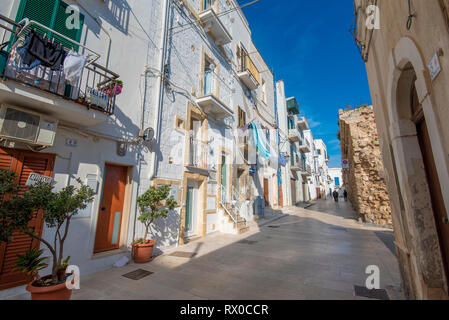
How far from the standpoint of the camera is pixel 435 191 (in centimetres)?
253

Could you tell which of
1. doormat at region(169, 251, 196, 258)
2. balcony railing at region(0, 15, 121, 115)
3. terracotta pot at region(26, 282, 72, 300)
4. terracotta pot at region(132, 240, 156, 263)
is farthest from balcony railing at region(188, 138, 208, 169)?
terracotta pot at region(26, 282, 72, 300)

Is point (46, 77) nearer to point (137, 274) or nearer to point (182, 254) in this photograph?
point (137, 274)

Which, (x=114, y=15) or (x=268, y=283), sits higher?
(x=114, y=15)

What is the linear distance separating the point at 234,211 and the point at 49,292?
762cm

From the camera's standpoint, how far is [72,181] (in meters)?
4.22

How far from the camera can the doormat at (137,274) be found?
13.4ft

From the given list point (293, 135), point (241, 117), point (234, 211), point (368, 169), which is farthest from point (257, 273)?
point (293, 135)

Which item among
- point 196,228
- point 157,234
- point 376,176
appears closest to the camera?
point 157,234

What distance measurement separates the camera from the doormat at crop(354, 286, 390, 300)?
10.5ft

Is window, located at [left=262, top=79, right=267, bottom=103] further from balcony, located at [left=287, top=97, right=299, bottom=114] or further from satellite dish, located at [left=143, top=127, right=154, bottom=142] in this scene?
satellite dish, located at [left=143, top=127, right=154, bottom=142]

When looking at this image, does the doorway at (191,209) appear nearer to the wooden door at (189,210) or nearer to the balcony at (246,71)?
the wooden door at (189,210)

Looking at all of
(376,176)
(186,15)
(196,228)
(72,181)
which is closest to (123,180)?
(72,181)
